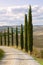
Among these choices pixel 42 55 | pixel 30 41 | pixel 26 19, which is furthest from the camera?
pixel 26 19

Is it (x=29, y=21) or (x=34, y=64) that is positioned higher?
(x=29, y=21)

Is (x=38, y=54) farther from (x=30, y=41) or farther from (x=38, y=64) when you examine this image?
(x=38, y=64)

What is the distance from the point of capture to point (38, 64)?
762 inches

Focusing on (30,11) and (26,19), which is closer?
(30,11)

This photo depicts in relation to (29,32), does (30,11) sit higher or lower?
higher

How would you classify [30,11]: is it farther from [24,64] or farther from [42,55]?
[24,64]

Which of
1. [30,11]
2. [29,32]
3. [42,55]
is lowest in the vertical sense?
[42,55]

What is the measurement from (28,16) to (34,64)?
16.9 metres

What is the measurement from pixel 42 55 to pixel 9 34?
122ft

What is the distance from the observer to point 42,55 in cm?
2855

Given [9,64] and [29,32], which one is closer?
[9,64]

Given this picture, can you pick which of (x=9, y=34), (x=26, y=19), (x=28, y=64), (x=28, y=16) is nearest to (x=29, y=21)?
(x=28, y=16)

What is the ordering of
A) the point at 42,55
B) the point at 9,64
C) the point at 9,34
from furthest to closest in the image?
the point at 9,34 → the point at 42,55 → the point at 9,64

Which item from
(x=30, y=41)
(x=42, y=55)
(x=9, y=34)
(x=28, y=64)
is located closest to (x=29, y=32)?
(x=30, y=41)
